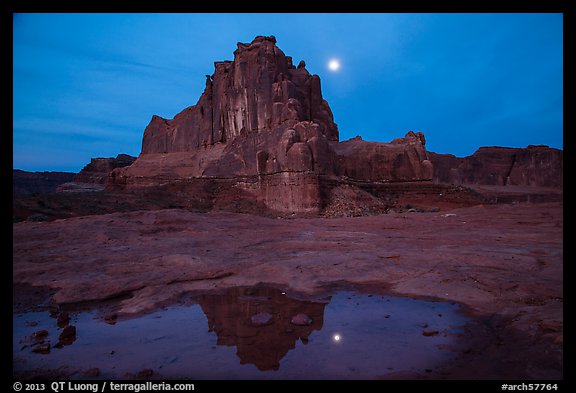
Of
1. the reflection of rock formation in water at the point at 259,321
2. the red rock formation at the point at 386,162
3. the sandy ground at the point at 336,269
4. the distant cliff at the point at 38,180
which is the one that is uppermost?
the distant cliff at the point at 38,180

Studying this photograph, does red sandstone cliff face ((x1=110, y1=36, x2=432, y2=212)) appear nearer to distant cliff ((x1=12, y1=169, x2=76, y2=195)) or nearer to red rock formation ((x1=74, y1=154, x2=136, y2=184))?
red rock formation ((x1=74, y1=154, x2=136, y2=184))

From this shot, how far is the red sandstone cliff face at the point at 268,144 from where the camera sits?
1265 inches

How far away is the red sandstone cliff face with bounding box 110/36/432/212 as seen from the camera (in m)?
32.1

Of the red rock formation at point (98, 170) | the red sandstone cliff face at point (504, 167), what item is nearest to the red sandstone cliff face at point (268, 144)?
the red rock formation at point (98, 170)

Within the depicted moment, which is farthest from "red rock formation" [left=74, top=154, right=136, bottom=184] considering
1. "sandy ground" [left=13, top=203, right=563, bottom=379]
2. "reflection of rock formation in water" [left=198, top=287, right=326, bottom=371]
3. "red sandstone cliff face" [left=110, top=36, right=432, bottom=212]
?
"reflection of rock formation in water" [left=198, top=287, right=326, bottom=371]

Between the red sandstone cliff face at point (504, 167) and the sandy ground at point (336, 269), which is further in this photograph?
the red sandstone cliff face at point (504, 167)

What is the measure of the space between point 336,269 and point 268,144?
35608 mm

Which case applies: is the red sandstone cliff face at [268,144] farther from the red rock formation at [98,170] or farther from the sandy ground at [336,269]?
the red rock formation at [98,170]

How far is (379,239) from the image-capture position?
1167cm

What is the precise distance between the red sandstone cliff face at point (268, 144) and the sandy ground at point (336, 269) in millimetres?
18107

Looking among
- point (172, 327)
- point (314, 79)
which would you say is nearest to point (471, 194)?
point (314, 79)

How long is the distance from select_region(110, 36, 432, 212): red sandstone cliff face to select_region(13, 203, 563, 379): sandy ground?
18.1 m
